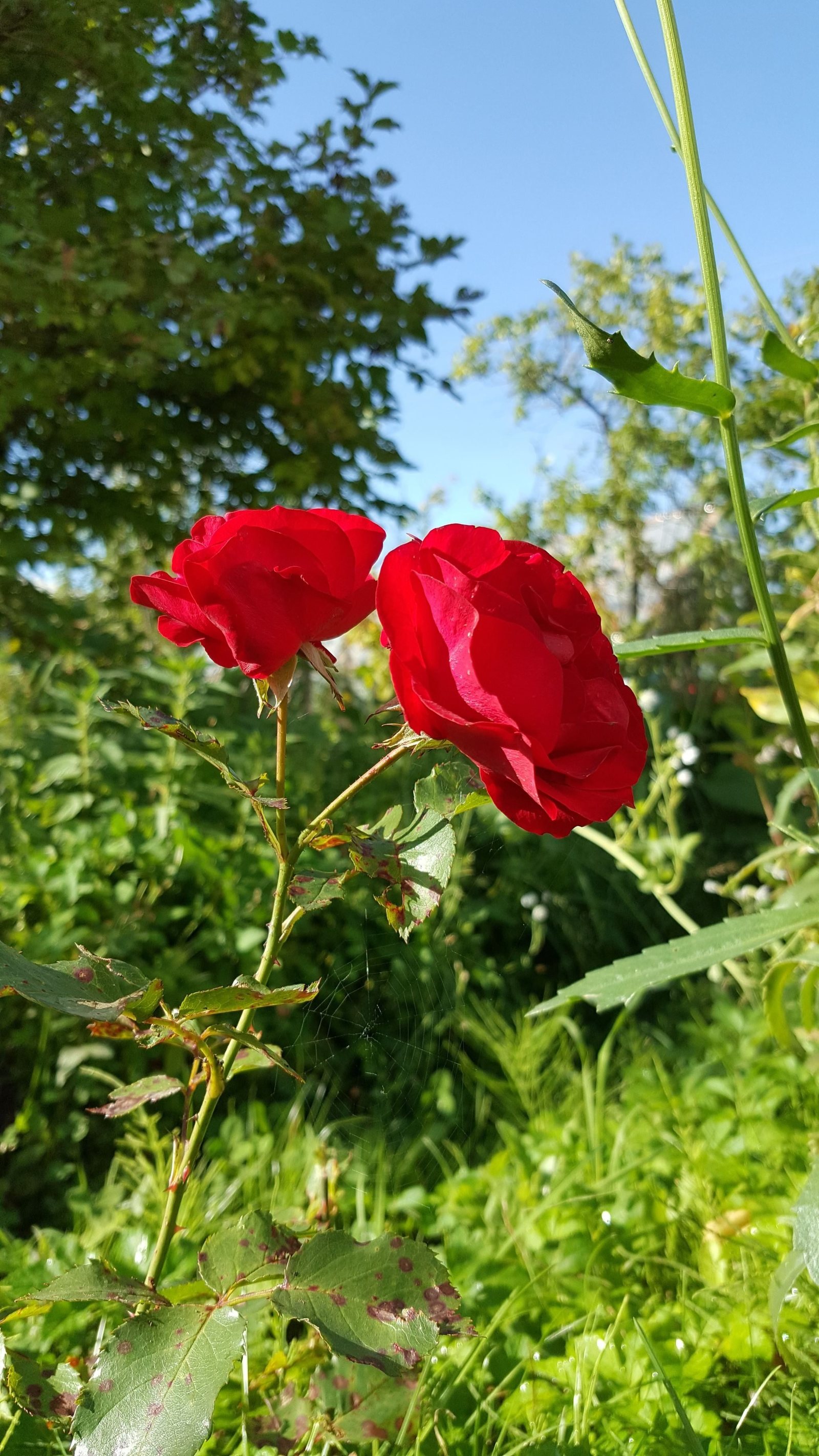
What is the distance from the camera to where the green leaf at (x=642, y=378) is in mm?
574

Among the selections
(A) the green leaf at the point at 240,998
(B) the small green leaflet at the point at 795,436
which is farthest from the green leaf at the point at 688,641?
(A) the green leaf at the point at 240,998

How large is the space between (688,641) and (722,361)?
194 mm

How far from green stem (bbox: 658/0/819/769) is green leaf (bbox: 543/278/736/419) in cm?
1

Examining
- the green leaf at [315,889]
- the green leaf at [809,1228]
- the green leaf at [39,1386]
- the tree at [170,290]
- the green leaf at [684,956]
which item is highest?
the tree at [170,290]

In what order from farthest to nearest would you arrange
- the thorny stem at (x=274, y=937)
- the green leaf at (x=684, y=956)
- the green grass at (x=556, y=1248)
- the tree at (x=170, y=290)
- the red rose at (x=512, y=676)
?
the tree at (x=170, y=290)
the green grass at (x=556, y=1248)
the green leaf at (x=684, y=956)
the thorny stem at (x=274, y=937)
the red rose at (x=512, y=676)

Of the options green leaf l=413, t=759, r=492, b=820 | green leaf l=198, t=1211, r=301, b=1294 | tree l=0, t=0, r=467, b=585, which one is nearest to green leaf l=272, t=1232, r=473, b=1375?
green leaf l=198, t=1211, r=301, b=1294

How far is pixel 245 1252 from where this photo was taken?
0.58 meters

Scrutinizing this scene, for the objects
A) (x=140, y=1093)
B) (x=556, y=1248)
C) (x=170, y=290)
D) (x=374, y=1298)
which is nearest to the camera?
(x=374, y=1298)

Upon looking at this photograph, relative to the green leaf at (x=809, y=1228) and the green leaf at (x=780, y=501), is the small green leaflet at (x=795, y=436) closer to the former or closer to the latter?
the green leaf at (x=780, y=501)

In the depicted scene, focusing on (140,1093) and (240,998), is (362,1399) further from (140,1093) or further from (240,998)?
(240,998)

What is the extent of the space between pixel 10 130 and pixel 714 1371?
2486mm

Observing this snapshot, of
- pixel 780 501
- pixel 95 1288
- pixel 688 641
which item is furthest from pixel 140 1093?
pixel 780 501

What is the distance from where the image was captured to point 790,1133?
1.43m

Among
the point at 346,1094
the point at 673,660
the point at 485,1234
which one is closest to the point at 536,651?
the point at 485,1234
